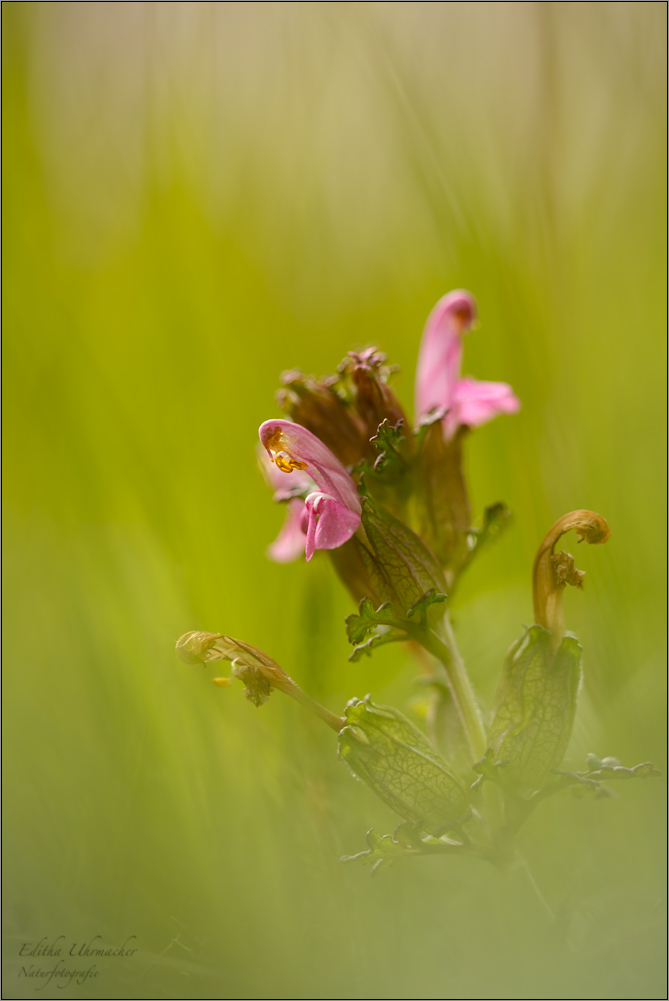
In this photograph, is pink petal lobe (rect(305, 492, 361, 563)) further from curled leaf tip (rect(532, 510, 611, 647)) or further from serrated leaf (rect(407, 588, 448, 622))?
curled leaf tip (rect(532, 510, 611, 647))

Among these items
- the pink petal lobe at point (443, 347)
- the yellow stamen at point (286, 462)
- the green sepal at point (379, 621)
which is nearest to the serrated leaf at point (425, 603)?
the green sepal at point (379, 621)

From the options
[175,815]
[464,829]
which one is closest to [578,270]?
[464,829]

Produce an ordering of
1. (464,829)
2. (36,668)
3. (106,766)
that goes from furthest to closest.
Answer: (36,668)
(106,766)
(464,829)

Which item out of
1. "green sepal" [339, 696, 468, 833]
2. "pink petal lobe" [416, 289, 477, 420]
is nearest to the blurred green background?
"green sepal" [339, 696, 468, 833]

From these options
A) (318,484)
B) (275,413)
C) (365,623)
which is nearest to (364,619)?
(365,623)

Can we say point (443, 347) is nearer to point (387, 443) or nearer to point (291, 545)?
point (387, 443)

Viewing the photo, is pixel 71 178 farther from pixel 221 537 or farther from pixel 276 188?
pixel 221 537
